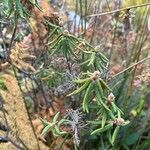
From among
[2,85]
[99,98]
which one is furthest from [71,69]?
[2,85]

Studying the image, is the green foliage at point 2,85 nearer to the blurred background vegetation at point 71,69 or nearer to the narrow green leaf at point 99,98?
the blurred background vegetation at point 71,69

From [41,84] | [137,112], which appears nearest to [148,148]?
[137,112]

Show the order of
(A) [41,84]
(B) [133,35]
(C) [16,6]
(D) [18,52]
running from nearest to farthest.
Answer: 1. (C) [16,6]
2. (D) [18,52]
3. (A) [41,84]
4. (B) [133,35]

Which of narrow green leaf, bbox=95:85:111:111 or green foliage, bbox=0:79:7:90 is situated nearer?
narrow green leaf, bbox=95:85:111:111

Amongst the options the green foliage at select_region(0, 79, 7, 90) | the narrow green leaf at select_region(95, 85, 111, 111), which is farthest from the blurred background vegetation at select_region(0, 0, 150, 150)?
the narrow green leaf at select_region(95, 85, 111, 111)

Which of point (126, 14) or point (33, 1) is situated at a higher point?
point (33, 1)

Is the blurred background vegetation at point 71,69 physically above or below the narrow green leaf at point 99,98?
below

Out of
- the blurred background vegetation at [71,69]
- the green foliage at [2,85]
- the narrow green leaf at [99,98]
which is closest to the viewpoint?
the narrow green leaf at [99,98]

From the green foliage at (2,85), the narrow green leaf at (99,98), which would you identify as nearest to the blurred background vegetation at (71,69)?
the green foliage at (2,85)

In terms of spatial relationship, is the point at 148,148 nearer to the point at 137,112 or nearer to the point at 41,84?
the point at 137,112

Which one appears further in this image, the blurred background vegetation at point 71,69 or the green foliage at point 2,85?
the green foliage at point 2,85

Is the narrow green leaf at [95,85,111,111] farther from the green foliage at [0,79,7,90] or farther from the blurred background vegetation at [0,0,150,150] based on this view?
the green foliage at [0,79,7,90]
